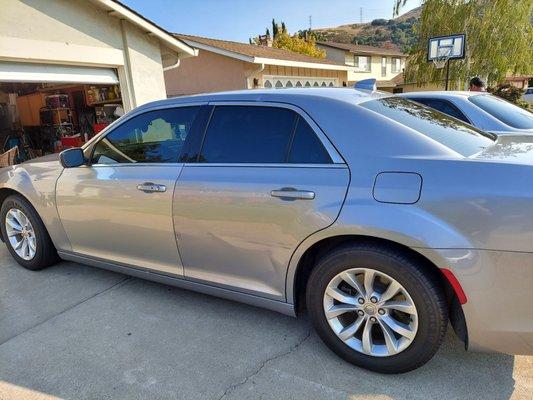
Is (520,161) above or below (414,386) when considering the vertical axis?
above

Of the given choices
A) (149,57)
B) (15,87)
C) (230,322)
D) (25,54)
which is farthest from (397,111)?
(15,87)

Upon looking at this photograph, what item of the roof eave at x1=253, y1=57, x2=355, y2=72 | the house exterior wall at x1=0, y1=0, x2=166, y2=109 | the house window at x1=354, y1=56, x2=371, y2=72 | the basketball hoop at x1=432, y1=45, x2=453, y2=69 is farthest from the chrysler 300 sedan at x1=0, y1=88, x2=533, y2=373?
Answer: the house window at x1=354, y1=56, x2=371, y2=72

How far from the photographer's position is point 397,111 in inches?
110

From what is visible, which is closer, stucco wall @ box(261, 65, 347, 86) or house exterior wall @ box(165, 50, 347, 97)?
house exterior wall @ box(165, 50, 347, 97)

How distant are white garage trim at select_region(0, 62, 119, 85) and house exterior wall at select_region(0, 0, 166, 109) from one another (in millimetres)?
113

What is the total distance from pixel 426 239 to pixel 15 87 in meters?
11.8

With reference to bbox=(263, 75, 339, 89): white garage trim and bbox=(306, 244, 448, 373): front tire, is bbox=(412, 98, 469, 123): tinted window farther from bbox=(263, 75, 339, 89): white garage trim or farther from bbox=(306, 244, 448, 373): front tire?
bbox=(263, 75, 339, 89): white garage trim

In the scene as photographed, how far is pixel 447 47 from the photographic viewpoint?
12.2 m

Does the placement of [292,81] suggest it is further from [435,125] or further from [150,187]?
[435,125]

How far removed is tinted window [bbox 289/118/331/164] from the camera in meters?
2.53

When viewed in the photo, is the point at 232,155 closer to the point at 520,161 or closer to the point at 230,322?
the point at 230,322

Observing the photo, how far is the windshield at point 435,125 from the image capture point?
8.27 feet

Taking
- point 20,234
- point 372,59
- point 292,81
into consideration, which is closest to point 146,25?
point 20,234

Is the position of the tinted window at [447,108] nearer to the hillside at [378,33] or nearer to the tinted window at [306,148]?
the tinted window at [306,148]
